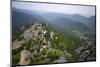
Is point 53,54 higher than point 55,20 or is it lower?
lower

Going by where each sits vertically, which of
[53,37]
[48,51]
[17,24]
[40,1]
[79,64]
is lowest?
[79,64]

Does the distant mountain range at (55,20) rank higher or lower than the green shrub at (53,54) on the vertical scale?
higher

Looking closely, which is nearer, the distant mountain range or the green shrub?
the distant mountain range

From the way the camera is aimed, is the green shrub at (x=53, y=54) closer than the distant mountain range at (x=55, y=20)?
No

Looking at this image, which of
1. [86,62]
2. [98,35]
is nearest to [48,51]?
[86,62]

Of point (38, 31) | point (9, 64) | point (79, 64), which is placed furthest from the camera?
point (79, 64)

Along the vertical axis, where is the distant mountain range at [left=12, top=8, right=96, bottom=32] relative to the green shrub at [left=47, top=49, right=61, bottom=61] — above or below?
above

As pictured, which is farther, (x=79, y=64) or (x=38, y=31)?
(x=79, y=64)

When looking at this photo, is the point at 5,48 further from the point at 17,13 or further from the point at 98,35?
the point at 98,35
